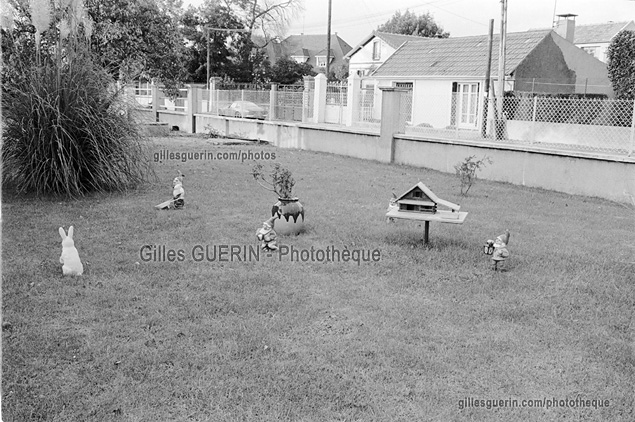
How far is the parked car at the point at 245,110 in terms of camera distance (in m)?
19.9

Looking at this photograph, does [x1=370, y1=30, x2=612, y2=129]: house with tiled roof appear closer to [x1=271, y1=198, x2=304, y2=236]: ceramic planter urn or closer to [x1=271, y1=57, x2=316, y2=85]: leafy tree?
[x1=271, y1=57, x2=316, y2=85]: leafy tree

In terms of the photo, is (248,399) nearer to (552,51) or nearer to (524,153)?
(524,153)

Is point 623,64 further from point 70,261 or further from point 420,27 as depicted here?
point 420,27

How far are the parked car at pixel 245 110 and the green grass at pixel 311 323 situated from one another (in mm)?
12662

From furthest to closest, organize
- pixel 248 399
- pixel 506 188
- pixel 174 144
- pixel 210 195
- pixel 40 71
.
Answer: pixel 174 144, pixel 506 188, pixel 210 195, pixel 40 71, pixel 248 399

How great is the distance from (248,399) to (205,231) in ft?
12.1

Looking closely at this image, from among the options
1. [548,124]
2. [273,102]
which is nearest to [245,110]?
[273,102]

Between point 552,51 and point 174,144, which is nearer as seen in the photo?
point 174,144

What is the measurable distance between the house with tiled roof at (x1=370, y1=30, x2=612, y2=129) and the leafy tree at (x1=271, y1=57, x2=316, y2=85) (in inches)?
620

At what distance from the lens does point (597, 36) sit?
39.4m

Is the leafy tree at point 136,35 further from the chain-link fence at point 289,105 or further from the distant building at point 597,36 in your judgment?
the distant building at point 597,36

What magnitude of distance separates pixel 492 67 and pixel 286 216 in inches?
790

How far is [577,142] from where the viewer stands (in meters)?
11.6

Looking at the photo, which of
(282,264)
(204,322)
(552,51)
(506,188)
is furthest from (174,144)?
(552,51)
